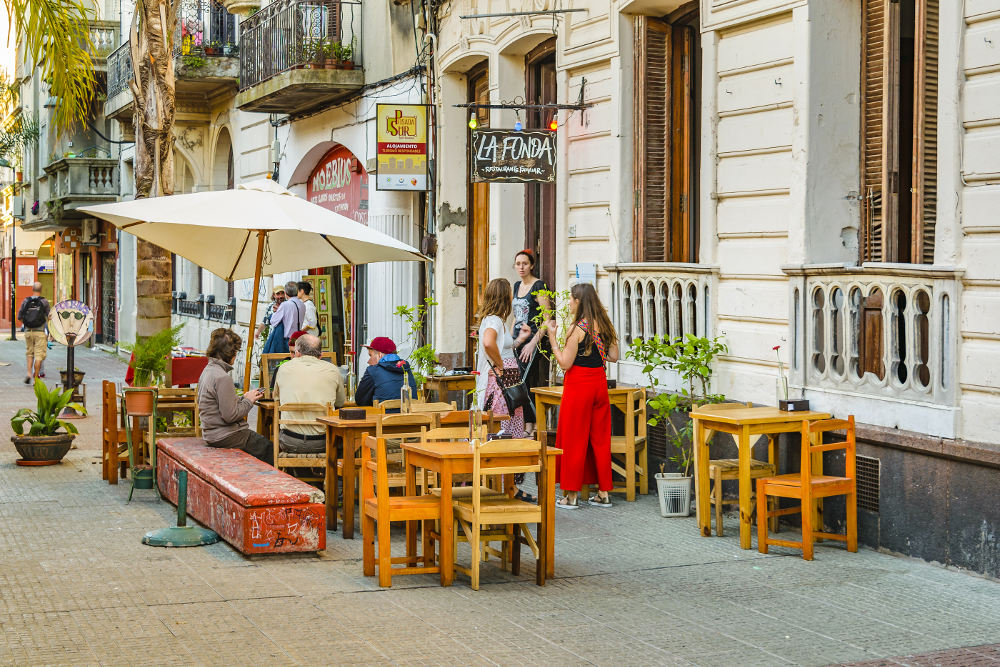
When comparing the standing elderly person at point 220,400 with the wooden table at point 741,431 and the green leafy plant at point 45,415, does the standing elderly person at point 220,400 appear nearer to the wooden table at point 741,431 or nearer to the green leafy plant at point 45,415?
the green leafy plant at point 45,415

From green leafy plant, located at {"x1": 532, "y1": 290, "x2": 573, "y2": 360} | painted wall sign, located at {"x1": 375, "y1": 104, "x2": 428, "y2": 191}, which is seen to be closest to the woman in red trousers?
green leafy plant, located at {"x1": 532, "y1": 290, "x2": 573, "y2": 360}

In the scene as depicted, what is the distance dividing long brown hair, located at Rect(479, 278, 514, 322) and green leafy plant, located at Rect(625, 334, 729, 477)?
1195 mm

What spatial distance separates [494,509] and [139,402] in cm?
462

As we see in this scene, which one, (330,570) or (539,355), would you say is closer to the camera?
(330,570)

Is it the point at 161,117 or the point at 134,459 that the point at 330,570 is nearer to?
the point at 134,459

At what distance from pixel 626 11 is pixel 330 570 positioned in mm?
6129

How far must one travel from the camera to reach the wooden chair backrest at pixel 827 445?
832 centimetres

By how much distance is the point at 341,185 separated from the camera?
19.9 metres

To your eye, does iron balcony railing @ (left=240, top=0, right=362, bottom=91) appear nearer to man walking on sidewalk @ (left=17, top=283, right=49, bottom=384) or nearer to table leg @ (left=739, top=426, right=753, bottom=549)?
man walking on sidewalk @ (left=17, top=283, right=49, bottom=384)

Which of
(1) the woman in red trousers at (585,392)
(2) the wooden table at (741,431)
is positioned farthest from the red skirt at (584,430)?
(2) the wooden table at (741,431)

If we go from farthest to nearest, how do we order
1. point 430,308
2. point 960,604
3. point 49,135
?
point 49,135
point 430,308
point 960,604

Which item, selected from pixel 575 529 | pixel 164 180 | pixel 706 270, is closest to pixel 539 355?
pixel 706 270

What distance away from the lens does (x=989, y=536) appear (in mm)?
7766

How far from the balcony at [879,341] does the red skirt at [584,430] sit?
153 centimetres
